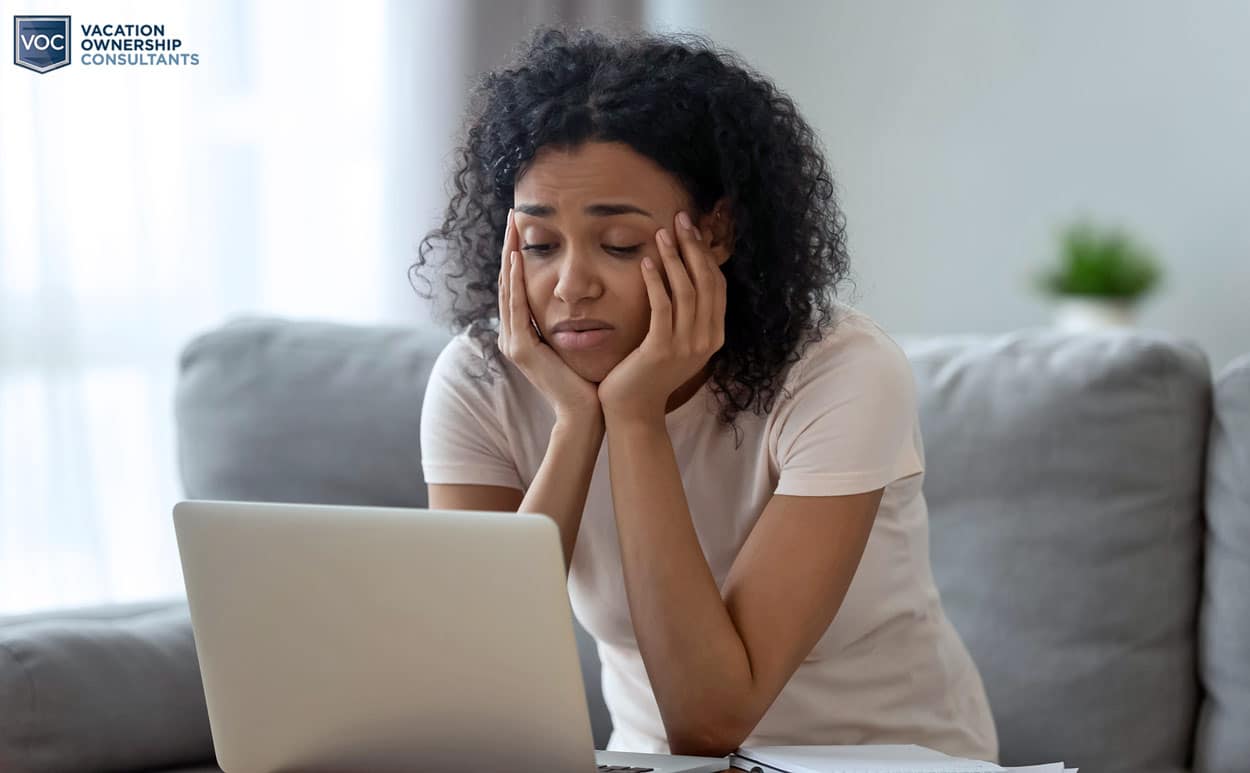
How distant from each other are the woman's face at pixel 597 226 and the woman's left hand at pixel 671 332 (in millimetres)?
21

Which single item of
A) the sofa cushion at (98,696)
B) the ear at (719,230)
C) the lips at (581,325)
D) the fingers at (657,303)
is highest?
the ear at (719,230)

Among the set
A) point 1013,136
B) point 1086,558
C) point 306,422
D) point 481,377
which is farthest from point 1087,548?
point 1013,136

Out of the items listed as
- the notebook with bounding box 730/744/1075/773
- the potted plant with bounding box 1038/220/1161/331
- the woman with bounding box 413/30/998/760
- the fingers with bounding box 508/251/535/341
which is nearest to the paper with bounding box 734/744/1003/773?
the notebook with bounding box 730/744/1075/773

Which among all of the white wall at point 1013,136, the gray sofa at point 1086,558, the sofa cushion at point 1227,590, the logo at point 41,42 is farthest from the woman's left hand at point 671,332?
the white wall at point 1013,136

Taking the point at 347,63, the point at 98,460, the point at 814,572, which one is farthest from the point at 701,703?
the point at 347,63

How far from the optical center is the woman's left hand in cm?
121

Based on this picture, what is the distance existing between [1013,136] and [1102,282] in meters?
0.65

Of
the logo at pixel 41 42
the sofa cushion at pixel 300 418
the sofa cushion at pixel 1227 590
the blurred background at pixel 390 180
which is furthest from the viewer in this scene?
the blurred background at pixel 390 180

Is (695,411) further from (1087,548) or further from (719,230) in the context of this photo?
(1087,548)

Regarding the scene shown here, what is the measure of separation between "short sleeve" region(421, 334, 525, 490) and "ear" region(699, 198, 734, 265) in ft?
0.88

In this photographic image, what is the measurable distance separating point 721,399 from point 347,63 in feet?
5.71

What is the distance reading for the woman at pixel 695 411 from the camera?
117 centimetres

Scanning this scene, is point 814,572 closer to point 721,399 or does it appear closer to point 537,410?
point 721,399

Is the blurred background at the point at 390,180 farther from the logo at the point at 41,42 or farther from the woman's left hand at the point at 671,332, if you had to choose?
the woman's left hand at the point at 671,332
